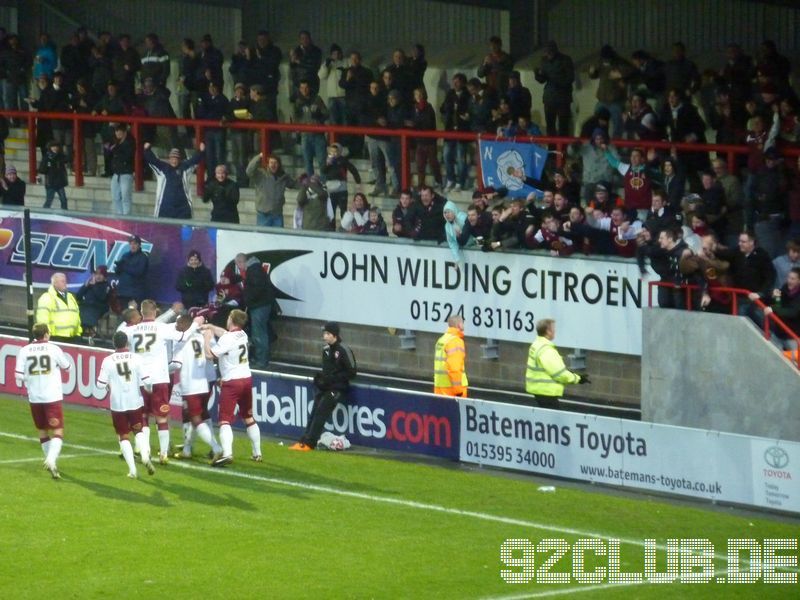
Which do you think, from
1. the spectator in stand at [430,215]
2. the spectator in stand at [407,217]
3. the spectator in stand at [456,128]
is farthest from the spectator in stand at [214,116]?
the spectator in stand at [430,215]

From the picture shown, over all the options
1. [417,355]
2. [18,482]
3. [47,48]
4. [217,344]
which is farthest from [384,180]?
[47,48]

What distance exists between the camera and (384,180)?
2647 cm

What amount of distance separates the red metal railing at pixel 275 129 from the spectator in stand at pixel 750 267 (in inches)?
74.0

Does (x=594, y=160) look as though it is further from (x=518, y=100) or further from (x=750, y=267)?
(x=750, y=267)

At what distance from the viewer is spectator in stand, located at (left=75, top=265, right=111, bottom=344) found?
2831cm

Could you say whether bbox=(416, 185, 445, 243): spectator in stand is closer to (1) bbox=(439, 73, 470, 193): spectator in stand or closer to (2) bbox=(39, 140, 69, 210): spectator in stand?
(1) bbox=(439, 73, 470, 193): spectator in stand

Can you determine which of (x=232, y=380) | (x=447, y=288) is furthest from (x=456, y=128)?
(x=232, y=380)

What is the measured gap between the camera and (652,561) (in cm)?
1611

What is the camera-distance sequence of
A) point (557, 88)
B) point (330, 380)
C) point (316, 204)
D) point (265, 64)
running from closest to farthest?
point (330, 380), point (316, 204), point (557, 88), point (265, 64)

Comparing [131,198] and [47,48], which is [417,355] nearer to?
[131,198]

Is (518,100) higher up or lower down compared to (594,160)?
higher up

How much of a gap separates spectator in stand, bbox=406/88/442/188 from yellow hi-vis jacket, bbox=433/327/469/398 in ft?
15.6

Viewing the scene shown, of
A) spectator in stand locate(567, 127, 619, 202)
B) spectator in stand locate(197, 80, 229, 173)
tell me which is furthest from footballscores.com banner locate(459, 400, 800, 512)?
spectator in stand locate(197, 80, 229, 173)

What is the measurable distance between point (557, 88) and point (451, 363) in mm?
6813
